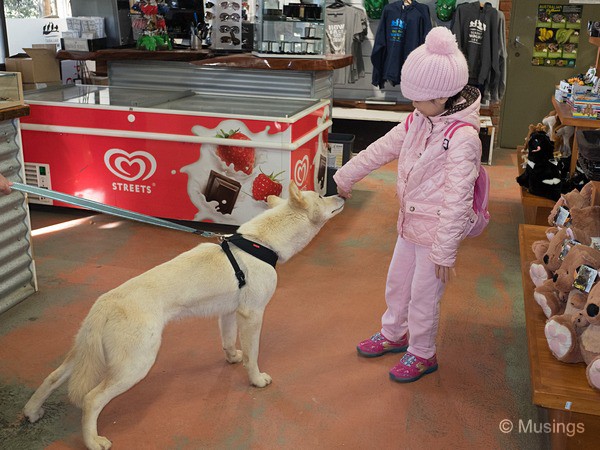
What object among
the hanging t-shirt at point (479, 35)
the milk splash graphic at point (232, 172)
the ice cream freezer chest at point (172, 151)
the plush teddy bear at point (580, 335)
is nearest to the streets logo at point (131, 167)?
the ice cream freezer chest at point (172, 151)

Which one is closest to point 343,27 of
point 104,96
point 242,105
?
point 242,105

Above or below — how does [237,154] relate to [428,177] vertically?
below

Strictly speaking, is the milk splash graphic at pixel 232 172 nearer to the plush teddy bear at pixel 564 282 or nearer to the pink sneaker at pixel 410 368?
the pink sneaker at pixel 410 368

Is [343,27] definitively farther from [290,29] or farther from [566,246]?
[566,246]

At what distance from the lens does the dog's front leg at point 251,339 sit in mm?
2992

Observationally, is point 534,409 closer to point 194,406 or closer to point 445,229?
point 445,229

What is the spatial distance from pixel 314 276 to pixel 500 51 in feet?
15.9

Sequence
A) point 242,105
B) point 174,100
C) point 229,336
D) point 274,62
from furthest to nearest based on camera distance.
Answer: point 274,62 < point 174,100 < point 242,105 < point 229,336

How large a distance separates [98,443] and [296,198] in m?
1.30

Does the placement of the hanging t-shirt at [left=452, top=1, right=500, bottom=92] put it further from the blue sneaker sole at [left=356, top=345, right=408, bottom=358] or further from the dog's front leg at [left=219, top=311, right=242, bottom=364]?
the dog's front leg at [left=219, top=311, right=242, bottom=364]

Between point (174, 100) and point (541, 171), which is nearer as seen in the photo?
point (541, 171)

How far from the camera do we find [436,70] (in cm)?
281

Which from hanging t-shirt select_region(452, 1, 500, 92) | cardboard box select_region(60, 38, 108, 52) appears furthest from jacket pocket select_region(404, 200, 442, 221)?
hanging t-shirt select_region(452, 1, 500, 92)

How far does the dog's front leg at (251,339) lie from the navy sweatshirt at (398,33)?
585 cm
